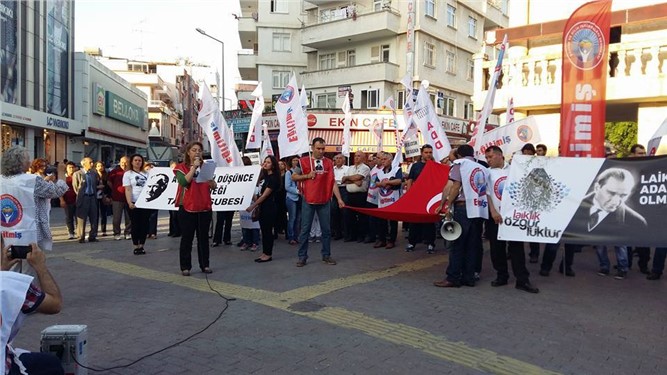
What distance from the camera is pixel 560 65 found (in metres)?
12.0

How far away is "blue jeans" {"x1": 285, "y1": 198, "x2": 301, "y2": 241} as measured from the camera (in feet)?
38.7

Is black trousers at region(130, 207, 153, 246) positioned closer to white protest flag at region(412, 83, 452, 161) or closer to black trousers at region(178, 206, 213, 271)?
black trousers at region(178, 206, 213, 271)

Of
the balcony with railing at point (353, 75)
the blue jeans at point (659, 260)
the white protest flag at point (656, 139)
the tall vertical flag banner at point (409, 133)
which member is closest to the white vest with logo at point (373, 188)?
the tall vertical flag banner at point (409, 133)

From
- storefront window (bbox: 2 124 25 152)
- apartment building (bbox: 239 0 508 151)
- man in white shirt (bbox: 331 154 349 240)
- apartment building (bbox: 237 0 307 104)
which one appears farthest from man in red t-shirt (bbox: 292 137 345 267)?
apartment building (bbox: 237 0 307 104)

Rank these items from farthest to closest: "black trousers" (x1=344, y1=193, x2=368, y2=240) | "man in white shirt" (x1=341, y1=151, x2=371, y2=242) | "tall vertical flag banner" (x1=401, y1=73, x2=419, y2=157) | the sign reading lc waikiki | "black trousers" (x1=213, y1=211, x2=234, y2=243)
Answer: the sign reading lc waikiki, "tall vertical flag banner" (x1=401, y1=73, x2=419, y2=157), "black trousers" (x1=344, y1=193, x2=368, y2=240), "man in white shirt" (x1=341, y1=151, x2=371, y2=242), "black trousers" (x1=213, y1=211, x2=234, y2=243)

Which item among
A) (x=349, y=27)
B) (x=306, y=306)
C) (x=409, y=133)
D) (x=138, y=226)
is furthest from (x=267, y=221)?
(x=349, y=27)

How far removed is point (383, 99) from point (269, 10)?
1302 cm

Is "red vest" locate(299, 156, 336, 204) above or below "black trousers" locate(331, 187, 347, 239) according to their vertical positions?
above

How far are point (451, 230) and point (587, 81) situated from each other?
12.3 feet

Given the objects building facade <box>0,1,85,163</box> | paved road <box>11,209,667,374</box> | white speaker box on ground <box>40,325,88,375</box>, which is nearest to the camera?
white speaker box on ground <box>40,325,88,375</box>

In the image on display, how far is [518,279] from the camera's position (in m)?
7.22

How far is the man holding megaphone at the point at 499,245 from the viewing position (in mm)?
7189

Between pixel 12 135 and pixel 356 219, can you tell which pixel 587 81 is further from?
pixel 12 135

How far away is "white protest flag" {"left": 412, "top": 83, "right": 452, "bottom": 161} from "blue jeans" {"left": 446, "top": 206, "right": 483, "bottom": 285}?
3.65m
